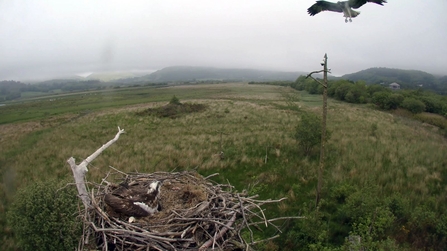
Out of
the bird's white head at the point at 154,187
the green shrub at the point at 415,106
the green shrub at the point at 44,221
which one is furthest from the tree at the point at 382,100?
the green shrub at the point at 44,221

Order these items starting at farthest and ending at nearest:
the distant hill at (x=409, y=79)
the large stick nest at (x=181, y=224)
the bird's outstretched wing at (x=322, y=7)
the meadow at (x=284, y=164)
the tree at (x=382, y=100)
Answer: the distant hill at (x=409, y=79) → the tree at (x=382, y=100) → the meadow at (x=284, y=164) → the bird's outstretched wing at (x=322, y=7) → the large stick nest at (x=181, y=224)

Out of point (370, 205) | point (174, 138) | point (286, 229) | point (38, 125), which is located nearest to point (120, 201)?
point (286, 229)

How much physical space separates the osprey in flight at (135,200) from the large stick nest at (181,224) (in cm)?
14

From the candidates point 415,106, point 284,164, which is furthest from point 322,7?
point 415,106

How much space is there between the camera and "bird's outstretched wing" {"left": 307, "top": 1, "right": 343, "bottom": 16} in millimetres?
4816

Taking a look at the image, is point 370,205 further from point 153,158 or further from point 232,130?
point 232,130

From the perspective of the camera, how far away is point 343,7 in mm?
4711

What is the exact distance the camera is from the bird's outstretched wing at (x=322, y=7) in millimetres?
4816

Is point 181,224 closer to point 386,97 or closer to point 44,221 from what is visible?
point 44,221

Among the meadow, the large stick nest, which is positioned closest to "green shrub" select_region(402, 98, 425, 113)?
the meadow

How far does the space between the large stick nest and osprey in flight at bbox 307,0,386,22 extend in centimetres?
384

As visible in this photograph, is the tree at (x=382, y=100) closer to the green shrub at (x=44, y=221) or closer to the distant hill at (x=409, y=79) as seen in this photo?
the distant hill at (x=409, y=79)

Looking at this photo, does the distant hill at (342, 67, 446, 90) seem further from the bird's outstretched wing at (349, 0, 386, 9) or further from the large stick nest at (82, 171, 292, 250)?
the large stick nest at (82, 171, 292, 250)

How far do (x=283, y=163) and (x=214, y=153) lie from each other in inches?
156
